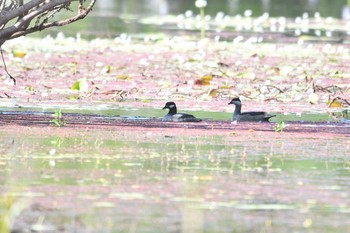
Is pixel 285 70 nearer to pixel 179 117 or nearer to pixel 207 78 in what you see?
pixel 207 78

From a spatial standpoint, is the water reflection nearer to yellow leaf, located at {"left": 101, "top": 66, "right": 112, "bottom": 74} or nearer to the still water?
the still water

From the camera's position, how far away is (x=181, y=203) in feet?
26.7

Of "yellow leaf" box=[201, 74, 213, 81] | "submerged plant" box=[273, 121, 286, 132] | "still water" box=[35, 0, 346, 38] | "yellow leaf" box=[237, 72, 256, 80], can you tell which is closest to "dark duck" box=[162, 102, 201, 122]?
"submerged plant" box=[273, 121, 286, 132]

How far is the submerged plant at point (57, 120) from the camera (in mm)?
12414

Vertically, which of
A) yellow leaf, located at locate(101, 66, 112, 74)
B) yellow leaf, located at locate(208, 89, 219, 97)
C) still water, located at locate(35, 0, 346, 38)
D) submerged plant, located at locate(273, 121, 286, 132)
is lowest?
submerged plant, located at locate(273, 121, 286, 132)

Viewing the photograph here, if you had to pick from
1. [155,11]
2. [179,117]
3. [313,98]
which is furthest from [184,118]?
[155,11]

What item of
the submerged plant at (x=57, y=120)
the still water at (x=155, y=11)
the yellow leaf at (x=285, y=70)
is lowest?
the submerged plant at (x=57, y=120)

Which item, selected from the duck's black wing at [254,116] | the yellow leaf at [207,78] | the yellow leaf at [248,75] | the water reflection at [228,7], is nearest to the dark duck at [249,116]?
the duck's black wing at [254,116]

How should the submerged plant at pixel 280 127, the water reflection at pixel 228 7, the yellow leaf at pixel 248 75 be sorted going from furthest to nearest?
the water reflection at pixel 228 7, the yellow leaf at pixel 248 75, the submerged plant at pixel 280 127

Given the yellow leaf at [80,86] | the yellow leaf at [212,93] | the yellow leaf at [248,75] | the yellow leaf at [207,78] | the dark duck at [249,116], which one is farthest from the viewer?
the yellow leaf at [248,75]

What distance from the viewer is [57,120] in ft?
41.5

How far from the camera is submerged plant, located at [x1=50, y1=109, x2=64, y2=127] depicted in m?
12.4

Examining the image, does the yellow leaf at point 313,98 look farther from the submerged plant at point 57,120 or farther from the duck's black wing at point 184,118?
the submerged plant at point 57,120

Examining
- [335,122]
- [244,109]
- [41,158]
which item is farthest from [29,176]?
[244,109]
